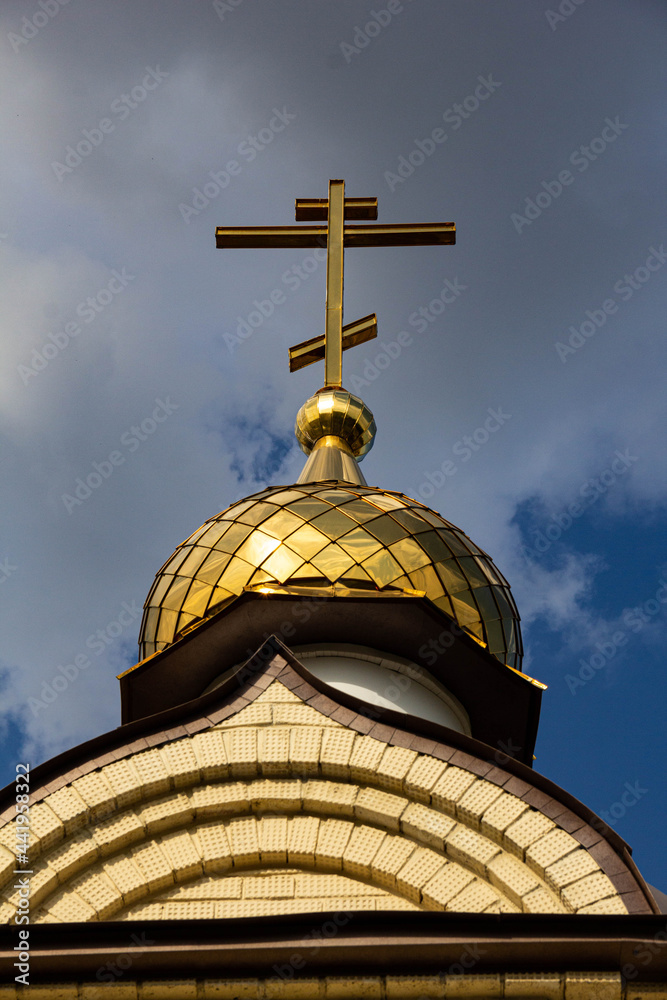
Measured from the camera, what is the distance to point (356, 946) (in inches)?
184

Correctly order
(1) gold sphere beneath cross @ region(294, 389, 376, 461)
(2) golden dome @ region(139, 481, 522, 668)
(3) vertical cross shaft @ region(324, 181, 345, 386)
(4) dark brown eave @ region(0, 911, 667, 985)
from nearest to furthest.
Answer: (4) dark brown eave @ region(0, 911, 667, 985) < (2) golden dome @ region(139, 481, 522, 668) < (1) gold sphere beneath cross @ region(294, 389, 376, 461) < (3) vertical cross shaft @ region(324, 181, 345, 386)

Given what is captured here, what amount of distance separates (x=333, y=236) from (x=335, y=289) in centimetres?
60

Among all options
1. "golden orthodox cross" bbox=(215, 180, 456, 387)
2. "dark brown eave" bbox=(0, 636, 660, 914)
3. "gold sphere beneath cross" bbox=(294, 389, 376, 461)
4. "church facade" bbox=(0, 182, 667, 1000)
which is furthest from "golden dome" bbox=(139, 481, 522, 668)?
"golden orthodox cross" bbox=(215, 180, 456, 387)

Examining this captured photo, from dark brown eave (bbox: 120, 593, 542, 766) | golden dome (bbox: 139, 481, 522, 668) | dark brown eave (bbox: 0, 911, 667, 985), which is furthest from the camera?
golden dome (bbox: 139, 481, 522, 668)

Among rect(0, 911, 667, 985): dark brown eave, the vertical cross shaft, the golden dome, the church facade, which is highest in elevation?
the vertical cross shaft

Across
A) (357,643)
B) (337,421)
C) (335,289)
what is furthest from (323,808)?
(335,289)

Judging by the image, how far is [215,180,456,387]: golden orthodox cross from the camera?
12953 mm

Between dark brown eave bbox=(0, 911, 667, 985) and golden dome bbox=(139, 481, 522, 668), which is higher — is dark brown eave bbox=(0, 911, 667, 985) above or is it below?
below

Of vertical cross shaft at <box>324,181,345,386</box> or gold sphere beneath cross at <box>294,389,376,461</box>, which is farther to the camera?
vertical cross shaft at <box>324,181,345,386</box>

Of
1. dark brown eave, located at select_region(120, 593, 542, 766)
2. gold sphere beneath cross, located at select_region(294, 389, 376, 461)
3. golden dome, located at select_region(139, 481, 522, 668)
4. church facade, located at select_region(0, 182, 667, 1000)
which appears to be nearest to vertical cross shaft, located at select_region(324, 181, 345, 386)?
gold sphere beneath cross, located at select_region(294, 389, 376, 461)

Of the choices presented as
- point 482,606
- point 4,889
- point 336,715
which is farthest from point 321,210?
point 4,889

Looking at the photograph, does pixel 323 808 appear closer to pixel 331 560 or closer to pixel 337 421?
pixel 331 560

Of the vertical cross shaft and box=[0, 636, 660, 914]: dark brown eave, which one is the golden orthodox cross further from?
box=[0, 636, 660, 914]: dark brown eave

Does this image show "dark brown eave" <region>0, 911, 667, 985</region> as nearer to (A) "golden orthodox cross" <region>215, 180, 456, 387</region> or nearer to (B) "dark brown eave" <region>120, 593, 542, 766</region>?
(B) "dark brown eave" <region>120, 593, 542, 766</region>
